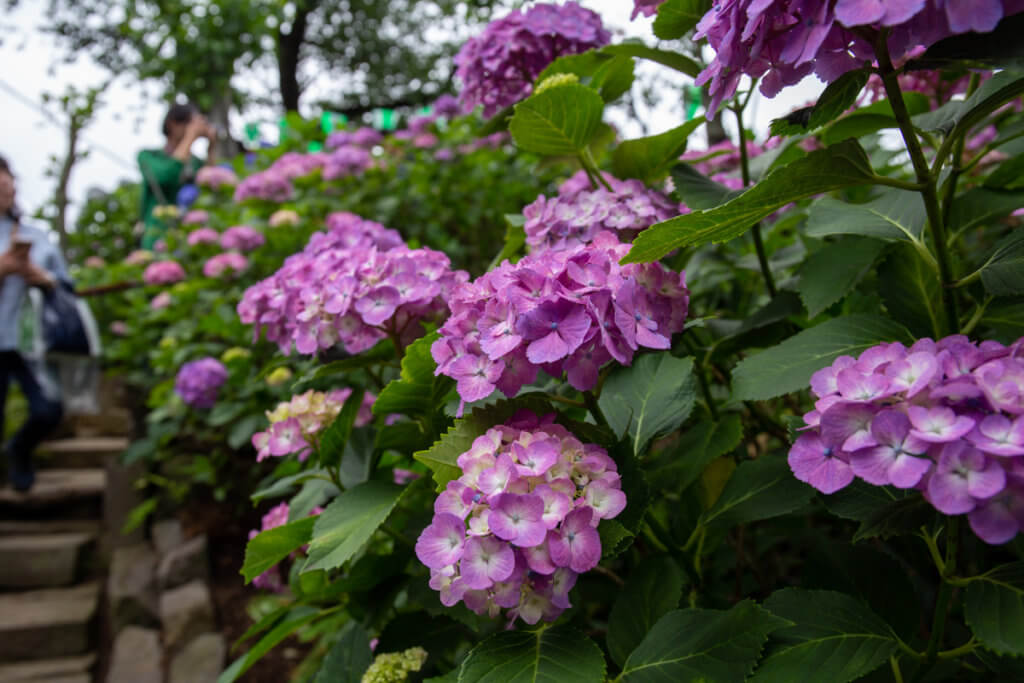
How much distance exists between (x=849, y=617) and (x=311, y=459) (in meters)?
0.82

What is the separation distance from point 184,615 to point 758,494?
2.79m

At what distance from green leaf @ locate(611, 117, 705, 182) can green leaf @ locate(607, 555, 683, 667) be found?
578mm

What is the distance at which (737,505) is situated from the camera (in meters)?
0.83

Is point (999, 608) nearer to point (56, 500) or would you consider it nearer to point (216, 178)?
point (216, 178)

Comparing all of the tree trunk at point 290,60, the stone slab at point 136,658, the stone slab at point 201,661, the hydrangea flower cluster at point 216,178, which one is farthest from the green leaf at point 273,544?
the tree trunk at point 290,60

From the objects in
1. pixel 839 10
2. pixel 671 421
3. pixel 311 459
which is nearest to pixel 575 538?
pixel 671 421

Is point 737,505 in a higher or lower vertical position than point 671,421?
lower

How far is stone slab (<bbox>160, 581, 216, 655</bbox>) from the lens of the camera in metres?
2.84

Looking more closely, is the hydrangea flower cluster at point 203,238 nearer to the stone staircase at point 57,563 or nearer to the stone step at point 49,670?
the stone staircase at point 57,563

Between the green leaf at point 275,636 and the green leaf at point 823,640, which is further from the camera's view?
the green leaf at point 275,636

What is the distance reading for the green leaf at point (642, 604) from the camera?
790mm

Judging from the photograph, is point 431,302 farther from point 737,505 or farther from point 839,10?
point 839,10

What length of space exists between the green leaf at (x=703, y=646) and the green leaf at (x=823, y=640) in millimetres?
29

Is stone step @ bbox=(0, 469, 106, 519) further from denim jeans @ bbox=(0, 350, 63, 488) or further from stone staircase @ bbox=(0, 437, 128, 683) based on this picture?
denim jeans @ bbox=(0, 350, 63, 488)
